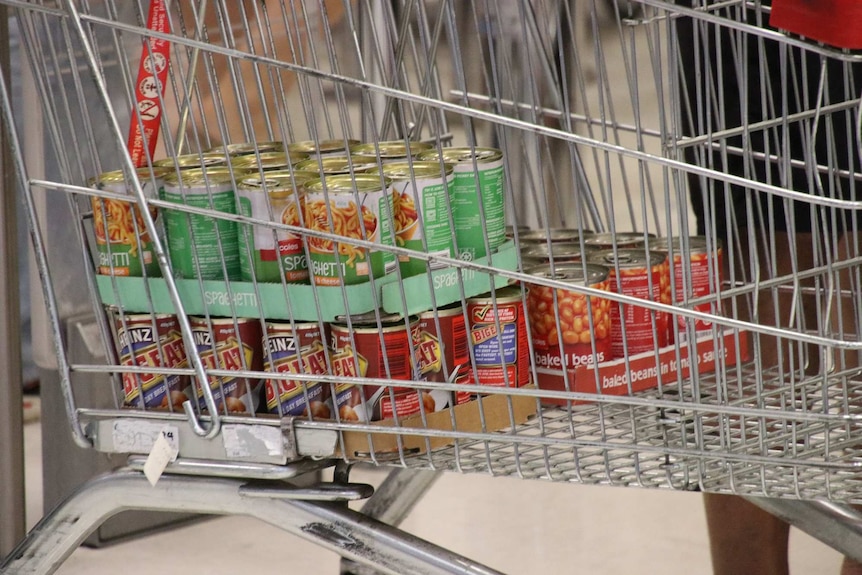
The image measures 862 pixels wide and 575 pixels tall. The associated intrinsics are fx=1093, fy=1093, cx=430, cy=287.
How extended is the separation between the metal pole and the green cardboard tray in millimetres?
694

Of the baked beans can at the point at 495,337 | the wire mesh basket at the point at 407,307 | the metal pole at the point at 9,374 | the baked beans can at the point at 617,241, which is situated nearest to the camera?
the wire mesh basket at the point at 407,307

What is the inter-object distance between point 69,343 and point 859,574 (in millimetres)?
1298

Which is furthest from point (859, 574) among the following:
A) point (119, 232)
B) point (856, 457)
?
point (119, 232)

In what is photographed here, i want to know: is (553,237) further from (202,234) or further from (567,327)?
(202,234)

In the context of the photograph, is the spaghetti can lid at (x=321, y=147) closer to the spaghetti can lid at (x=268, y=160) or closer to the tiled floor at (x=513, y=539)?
the spaghetti can lid at (x=268, y=160)

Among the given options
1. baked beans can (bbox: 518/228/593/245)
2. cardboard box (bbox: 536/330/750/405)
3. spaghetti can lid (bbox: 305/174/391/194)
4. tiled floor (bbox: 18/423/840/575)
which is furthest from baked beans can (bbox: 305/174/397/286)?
tiled floor (bbox: 18/423/840/575)

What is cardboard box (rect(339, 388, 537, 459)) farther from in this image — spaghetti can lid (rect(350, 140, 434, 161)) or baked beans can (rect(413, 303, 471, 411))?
spaghetti can lid (rect(350, 140, 434, 161))

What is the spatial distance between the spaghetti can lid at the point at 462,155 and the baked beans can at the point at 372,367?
18cm

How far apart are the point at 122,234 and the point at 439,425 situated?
35 centimetres

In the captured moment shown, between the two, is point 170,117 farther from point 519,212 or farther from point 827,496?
point 827,496

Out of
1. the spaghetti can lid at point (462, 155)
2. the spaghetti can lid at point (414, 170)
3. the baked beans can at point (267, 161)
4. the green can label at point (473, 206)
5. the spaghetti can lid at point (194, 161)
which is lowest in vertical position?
the green can label at point (473, 206)

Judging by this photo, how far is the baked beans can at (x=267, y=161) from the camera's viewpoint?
1138 millimetres

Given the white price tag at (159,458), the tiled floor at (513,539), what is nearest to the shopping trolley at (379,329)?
the white price tag at (159,458)

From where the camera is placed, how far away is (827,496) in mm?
893
